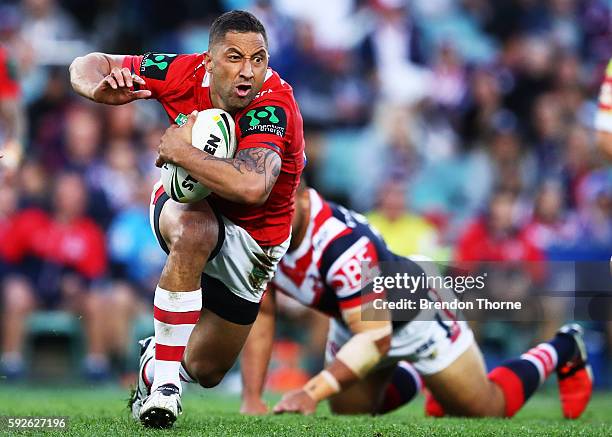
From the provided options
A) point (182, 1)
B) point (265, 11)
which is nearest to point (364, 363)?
point (265, 11)

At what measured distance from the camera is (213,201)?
5.48 m

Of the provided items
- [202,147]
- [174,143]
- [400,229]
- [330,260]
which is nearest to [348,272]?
[330,260]

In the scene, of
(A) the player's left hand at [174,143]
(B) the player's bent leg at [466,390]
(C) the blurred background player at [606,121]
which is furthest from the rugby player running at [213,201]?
(C) the blurred background player at [606,121]

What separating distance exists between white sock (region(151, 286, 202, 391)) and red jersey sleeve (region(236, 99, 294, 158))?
2.59ft

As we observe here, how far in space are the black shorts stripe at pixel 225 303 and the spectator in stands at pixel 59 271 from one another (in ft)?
18.3

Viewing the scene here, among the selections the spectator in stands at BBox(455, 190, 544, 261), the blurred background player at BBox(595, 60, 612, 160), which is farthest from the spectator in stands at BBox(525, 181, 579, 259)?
the blurred background player at BBox(595, 60, 612, 160)

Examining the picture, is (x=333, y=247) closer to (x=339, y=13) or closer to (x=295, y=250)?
(x=295, y=250)

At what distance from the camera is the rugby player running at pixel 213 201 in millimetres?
5070

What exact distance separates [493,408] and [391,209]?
4.41 m

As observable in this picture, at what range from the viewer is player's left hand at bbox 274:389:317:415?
20.7ft

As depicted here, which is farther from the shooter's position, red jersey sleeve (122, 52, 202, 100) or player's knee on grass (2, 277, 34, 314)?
player's knee on grass (2, 277, 34, 314)

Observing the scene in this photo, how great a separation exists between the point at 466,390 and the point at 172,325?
8.55 ft

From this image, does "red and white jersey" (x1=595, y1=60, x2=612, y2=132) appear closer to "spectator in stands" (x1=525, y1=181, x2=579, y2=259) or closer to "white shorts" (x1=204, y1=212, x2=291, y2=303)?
"white shorts" (x1=204, y1=212, x2=291, y2=303)

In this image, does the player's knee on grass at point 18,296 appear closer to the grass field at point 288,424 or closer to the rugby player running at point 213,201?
the grass field at point 288,424
